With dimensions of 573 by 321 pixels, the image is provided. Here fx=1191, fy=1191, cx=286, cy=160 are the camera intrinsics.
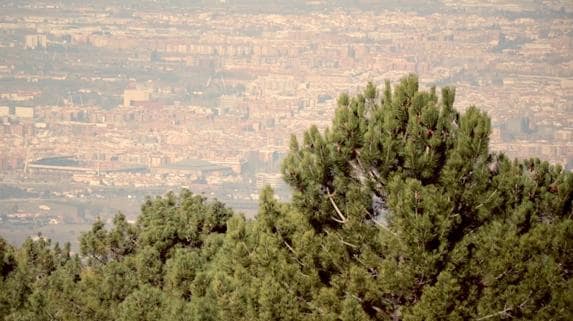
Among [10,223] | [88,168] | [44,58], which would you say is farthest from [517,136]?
[44,58]

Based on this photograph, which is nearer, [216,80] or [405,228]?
[405,228]

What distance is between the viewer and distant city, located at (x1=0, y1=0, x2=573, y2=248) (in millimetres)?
92562

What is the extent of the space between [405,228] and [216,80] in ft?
416

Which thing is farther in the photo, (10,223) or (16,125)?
(16,125)

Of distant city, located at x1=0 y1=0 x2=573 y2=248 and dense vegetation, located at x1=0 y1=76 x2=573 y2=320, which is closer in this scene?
dense vegetation, located at x1=0 y1=76 x2=573 y2=320

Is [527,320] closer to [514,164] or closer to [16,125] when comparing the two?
[514,164]

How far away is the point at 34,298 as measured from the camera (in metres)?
11.8

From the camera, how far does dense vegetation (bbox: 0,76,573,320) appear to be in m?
8.36

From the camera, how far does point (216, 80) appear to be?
5295 inches

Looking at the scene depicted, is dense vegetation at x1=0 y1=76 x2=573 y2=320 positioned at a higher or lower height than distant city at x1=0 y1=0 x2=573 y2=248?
higher

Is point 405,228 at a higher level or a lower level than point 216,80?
higher

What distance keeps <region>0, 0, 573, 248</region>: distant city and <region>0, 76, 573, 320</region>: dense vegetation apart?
65261 millimetres

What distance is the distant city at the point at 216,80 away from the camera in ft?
304

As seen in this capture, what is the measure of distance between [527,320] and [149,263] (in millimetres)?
5161
